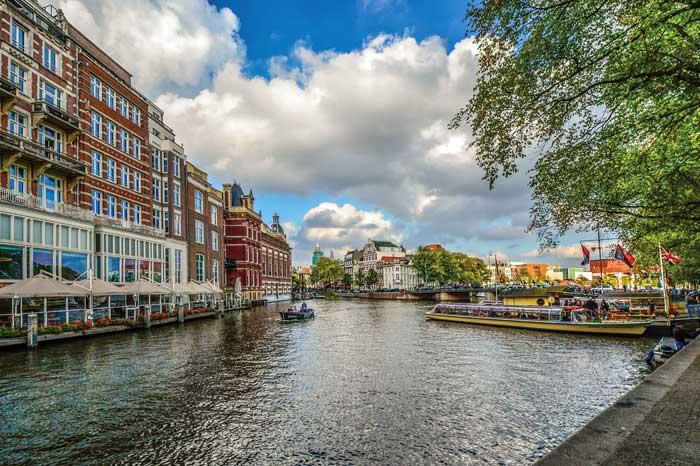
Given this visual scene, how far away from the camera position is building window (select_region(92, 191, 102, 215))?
39.0 metres

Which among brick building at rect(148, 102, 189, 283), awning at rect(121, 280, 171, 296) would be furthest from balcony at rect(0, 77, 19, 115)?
brick building at rect(148, 102, 189, 283)

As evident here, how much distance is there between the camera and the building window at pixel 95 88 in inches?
1566

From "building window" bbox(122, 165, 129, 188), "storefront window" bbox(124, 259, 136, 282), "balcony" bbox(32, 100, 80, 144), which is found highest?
"balcony" bbox(32, 100, 80, 144)

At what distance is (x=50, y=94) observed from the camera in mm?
34406

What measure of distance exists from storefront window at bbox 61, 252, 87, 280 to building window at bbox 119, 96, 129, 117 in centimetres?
1783

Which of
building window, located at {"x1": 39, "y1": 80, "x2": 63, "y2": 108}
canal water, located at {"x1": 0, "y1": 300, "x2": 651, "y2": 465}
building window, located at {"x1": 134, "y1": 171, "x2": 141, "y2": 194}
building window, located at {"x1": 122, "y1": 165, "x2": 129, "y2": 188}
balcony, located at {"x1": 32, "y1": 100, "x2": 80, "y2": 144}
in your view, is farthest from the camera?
building window, located at {"x1": 134, "y1": 171, "x2": 141, "y2": 194}

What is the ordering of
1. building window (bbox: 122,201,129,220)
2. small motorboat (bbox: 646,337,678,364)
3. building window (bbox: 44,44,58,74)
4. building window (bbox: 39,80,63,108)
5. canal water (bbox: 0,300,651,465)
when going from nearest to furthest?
canal water (bbox: 0,300,651,465), small motorboat (bbox: 646,337,678,364), building window (bbox: 39,80,63,108), building window (bbox: 44,44,58,74), building window (bbox: 122,201,129,220)

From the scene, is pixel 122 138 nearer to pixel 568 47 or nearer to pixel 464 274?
pixel 568 47

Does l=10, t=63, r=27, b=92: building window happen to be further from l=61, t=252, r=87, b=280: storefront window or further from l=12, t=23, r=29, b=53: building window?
l=61, t=252, r=87, b=280: storefront window

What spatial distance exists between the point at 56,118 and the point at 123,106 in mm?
12323

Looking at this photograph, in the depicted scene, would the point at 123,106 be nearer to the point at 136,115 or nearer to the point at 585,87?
the point at 136,115

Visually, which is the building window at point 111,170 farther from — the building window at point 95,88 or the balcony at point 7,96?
the balcony at point 7,96

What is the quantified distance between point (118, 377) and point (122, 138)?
3418 centimetres

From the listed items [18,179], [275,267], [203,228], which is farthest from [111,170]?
[275,267]
